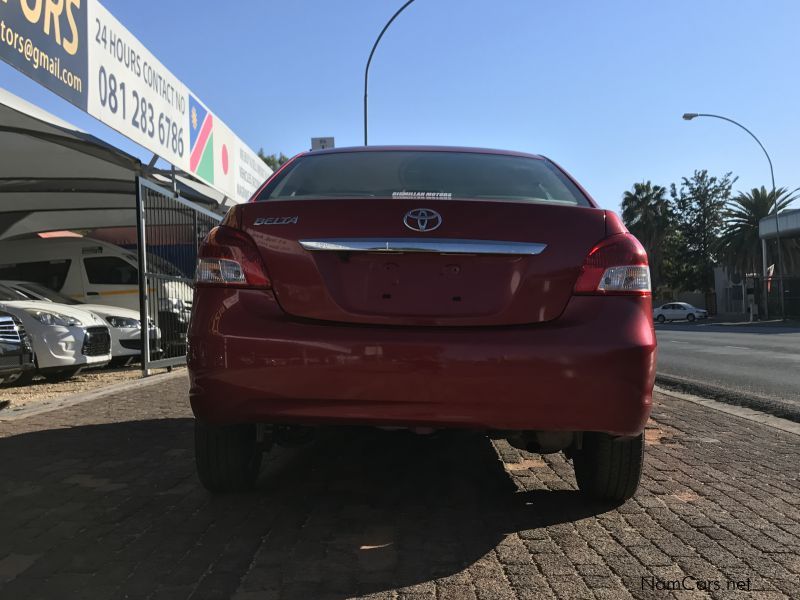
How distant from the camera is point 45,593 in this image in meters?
2.33

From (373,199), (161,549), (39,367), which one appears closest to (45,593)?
(161,549)

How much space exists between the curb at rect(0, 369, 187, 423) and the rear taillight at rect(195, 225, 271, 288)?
3554 millimetres

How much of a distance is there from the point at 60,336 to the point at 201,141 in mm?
4668

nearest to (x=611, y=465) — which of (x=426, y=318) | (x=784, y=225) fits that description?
(x=426, y=318)

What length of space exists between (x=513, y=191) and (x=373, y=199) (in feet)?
2.59

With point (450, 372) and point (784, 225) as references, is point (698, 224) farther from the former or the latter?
point (450, 372)

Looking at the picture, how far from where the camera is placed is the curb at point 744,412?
5.34 m

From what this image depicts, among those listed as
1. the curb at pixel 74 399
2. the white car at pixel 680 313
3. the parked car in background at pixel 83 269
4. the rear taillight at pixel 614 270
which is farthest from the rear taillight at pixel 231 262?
the white car at pixel 680 313

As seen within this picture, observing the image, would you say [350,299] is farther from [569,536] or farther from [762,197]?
[762,197]

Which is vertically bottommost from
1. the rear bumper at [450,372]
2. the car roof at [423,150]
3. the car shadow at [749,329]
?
the car shadow at [749,329]

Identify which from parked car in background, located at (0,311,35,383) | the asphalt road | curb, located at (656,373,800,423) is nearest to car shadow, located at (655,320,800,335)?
the asphalt road

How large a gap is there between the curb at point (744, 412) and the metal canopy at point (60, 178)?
A: 727 centimetres

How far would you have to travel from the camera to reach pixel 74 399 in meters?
6.38

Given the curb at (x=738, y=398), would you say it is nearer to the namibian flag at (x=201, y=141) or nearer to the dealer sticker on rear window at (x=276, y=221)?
the dealer sticker on rear window at (x=276, y=221)
